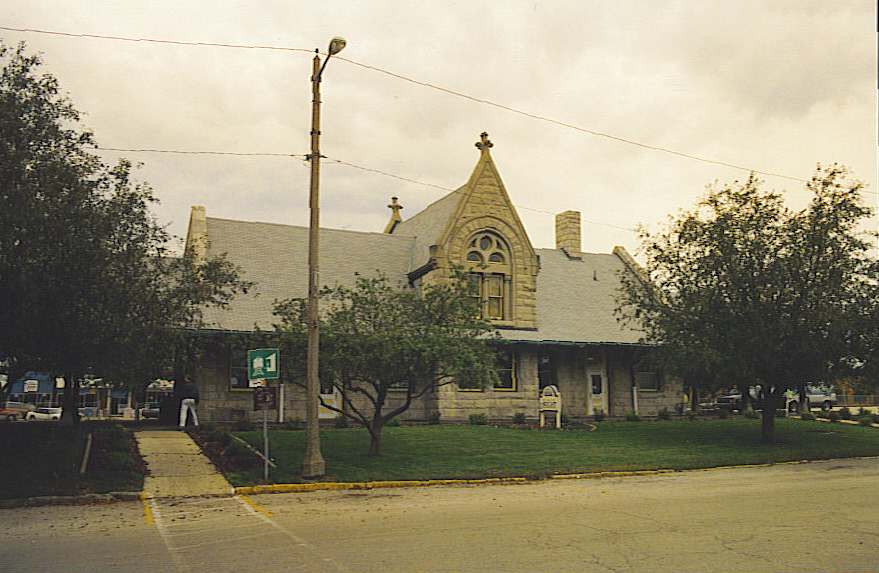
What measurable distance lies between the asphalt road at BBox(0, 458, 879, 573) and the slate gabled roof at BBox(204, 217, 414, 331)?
13209 millimetres

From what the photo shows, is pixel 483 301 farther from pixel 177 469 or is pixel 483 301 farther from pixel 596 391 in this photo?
Answer: pixel 177 469

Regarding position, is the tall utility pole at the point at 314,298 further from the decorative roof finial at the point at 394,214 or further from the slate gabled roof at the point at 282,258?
the decorative roof finial at the point at 394,214

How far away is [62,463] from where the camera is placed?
16219 millimetres

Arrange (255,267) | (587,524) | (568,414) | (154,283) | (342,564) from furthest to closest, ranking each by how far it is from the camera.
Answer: (568,414)
(255,267)
(154,283)
(587,524)
(342,564)

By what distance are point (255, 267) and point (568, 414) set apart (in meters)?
14.3

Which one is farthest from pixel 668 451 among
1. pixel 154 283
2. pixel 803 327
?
pixel 154 283

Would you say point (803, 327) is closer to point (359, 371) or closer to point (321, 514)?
point (359, 371)

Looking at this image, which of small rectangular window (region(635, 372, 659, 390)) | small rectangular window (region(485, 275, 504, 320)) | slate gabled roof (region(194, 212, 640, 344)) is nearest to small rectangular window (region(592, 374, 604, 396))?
small rectangular window (region(635, 372, 659, 390))

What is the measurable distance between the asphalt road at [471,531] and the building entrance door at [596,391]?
16.6m

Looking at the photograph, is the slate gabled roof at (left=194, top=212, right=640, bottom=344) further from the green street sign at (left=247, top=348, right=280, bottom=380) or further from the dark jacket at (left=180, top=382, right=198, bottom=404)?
the green street sign at (left=247, top=348, right=280, bottom=380)

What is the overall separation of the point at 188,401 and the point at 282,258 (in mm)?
7646

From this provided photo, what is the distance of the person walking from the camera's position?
24.7 m

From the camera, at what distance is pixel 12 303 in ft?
46.3

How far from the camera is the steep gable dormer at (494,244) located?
29.9m
